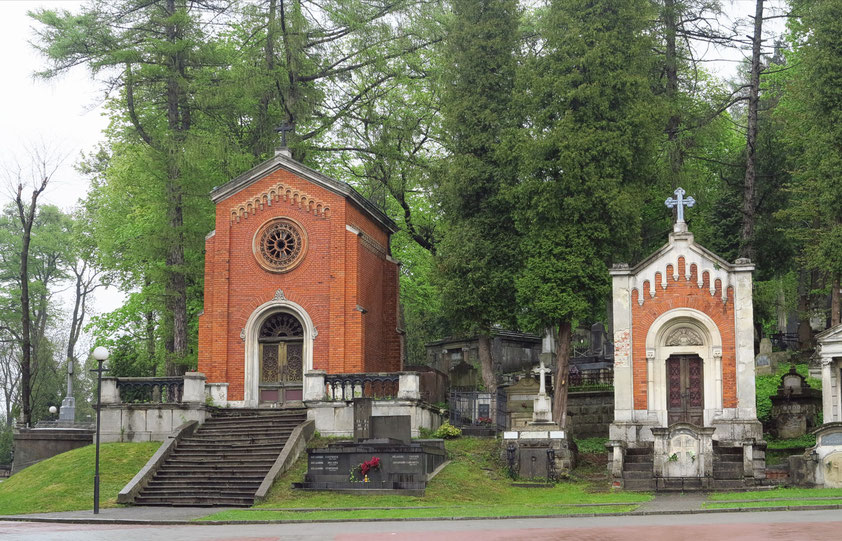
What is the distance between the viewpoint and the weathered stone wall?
33406mm

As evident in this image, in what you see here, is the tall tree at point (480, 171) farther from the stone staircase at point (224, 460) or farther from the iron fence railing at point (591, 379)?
the stone staircase at point (224, 460)

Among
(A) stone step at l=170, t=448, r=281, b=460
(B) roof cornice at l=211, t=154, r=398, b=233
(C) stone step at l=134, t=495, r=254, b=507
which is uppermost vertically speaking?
(B) roof cornice at l=211, t=154, r=398, b=233

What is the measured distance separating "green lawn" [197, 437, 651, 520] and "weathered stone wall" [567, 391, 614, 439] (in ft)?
17.8

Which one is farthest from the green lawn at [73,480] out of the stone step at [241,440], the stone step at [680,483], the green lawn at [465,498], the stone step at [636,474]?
the stone step at [680,483]

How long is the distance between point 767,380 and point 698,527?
18.4 meters

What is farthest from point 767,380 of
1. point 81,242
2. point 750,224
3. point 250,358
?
point 81,242

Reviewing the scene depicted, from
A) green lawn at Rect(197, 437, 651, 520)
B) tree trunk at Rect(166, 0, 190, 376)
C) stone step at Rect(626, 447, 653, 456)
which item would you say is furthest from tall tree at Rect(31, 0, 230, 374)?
stone step at Rect(626, 447, 653, 456)

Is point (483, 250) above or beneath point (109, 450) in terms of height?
above

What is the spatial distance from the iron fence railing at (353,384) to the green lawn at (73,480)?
5.09 m

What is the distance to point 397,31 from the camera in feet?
132

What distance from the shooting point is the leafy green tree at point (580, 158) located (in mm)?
30219

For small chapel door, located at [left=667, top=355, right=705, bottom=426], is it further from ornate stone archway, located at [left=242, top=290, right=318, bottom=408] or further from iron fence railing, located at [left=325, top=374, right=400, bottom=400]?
ornate stone archway, located at [left=242, top=290, right=318, bottom=408]

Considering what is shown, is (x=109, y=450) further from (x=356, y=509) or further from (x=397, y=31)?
(x=397, y=31)

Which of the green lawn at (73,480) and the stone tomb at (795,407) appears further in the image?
the stone tomb at (795,407)
